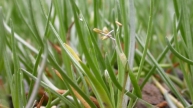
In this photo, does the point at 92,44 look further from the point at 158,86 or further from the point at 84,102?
the point at 158,86

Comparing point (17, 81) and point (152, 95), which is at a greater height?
point (17, 81)

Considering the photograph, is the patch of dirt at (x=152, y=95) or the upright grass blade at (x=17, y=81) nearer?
the upright grass blade at (x=17, y=81)

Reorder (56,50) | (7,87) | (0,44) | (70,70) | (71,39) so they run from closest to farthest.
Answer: (0,44), (70,70), (7,87), (56,50), (71,39)

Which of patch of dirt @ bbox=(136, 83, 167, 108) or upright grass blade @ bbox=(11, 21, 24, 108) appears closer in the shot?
upright grass blade @ bbox=(11, 21, 24, 108)

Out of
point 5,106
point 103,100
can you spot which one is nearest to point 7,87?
point 5,106

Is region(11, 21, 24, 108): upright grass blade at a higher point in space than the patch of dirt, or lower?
higher

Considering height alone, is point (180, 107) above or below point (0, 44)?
below

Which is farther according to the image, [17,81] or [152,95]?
[152,95]

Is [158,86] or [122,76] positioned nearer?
[122,76]

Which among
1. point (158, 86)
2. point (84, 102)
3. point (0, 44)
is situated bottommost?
point (158, 86)

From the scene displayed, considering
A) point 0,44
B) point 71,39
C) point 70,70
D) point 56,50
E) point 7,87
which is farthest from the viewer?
point 71,39

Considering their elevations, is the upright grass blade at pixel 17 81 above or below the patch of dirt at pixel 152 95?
Answer: above
